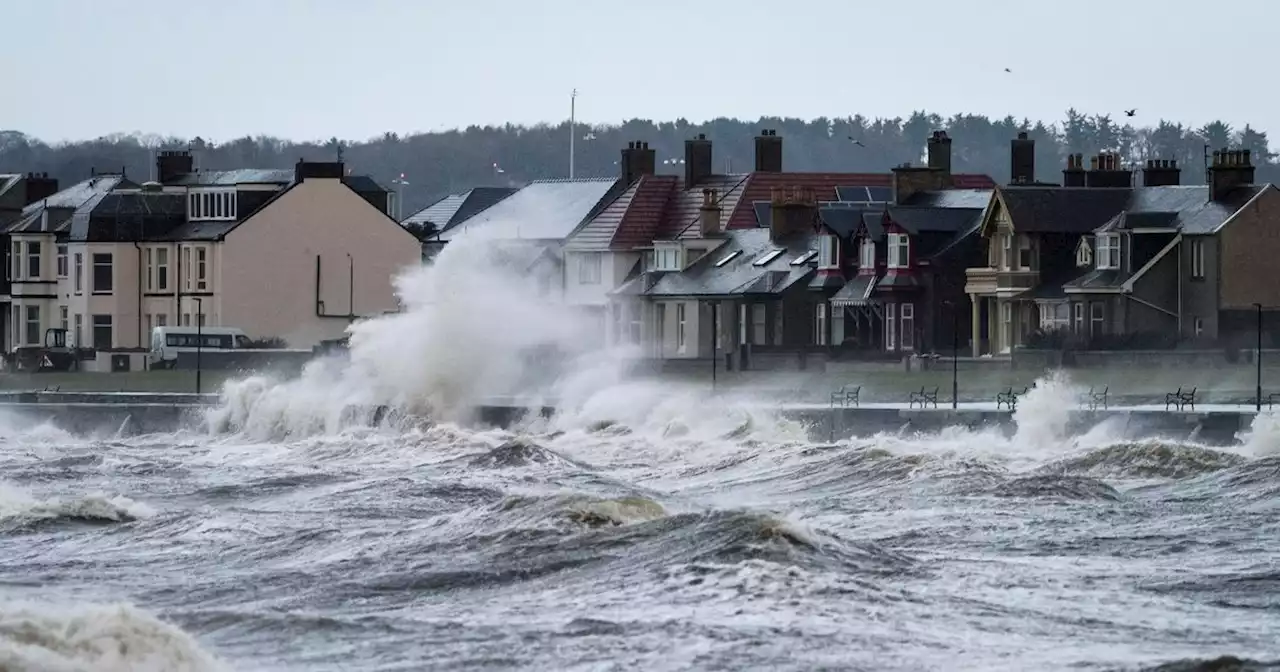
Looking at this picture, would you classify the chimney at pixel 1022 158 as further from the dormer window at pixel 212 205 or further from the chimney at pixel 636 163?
the dormer window at pixel 212 205

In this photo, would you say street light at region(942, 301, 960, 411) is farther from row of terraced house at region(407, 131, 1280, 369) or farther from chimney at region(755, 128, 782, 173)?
chimney at region(755, 128, 782, 173)

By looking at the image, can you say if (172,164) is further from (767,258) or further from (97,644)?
(97,644)

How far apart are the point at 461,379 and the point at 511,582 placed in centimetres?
3380

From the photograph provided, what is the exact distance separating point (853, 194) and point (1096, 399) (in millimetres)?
28067

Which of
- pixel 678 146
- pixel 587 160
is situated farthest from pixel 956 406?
pixel 678 146

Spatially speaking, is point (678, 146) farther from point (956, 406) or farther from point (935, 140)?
point (956, 406)

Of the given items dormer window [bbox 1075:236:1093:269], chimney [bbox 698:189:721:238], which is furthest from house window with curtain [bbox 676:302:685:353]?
dormer window [bbox 1075:236:1093:269]

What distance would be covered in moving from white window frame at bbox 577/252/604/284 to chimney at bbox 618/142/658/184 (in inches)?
212

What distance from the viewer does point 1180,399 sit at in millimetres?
46938

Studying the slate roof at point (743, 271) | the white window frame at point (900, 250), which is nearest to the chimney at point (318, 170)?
the slate roof at point (743, 271)

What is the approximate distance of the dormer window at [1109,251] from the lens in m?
59.1

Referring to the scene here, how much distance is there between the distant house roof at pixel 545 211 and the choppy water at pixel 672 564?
3390 cm

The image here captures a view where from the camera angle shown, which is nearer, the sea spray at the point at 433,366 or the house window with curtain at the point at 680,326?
the sea spray at the point at 433,366

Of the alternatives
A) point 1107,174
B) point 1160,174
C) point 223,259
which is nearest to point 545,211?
point 223,259
